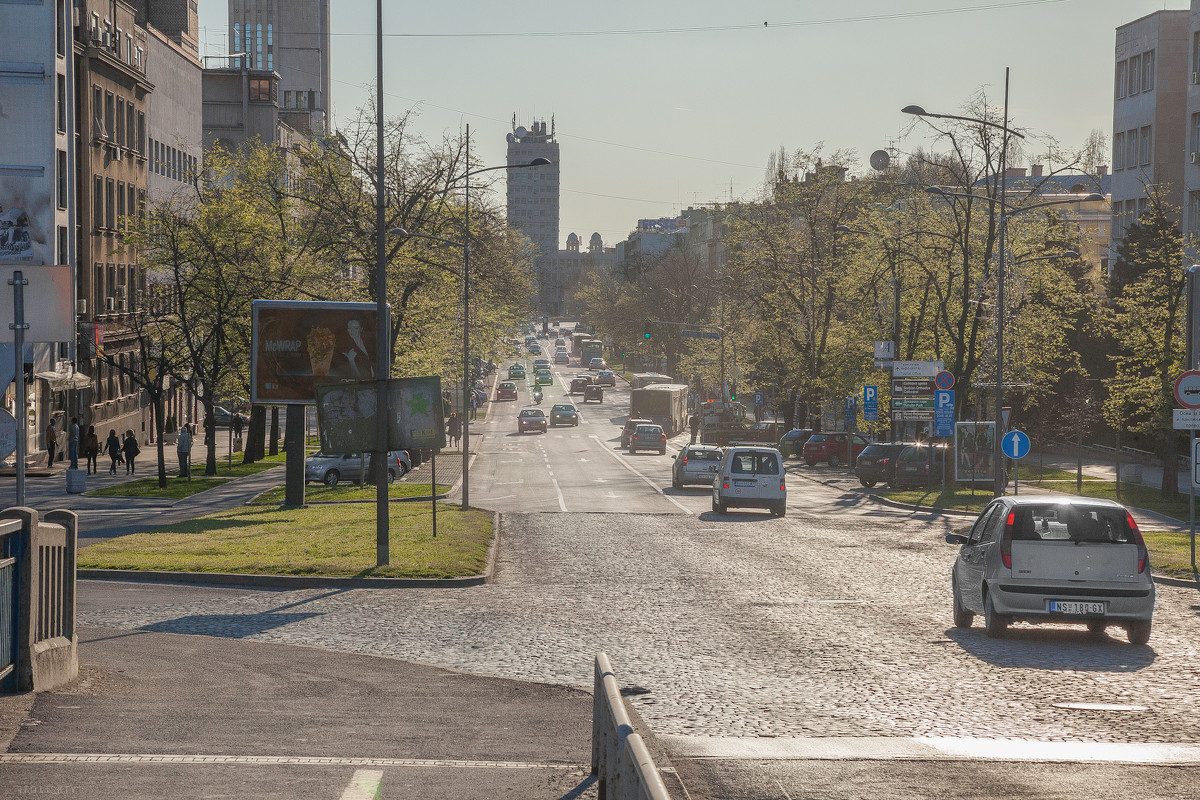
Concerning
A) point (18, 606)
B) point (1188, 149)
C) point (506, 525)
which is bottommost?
point (506, 525)

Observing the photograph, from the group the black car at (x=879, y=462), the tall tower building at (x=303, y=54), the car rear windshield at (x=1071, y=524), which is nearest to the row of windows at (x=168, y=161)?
the black car at (x=879, y=462)

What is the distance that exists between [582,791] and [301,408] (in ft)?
94.8

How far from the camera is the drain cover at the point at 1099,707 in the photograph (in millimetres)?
11172

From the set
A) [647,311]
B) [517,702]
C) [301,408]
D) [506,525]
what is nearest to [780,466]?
[506,525]

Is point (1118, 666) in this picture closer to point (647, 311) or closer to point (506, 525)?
point (506, 525)

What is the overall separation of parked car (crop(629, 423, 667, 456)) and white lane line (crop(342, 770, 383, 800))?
197ft

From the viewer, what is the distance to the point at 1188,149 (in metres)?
59.2

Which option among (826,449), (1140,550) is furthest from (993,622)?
(826,449)

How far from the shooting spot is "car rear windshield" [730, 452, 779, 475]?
116 ft

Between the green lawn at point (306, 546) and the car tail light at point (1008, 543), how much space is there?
8.72 meters

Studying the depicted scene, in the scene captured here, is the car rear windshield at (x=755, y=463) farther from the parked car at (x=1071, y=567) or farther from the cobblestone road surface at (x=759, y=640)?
the parked car at (x=1071, y=567)

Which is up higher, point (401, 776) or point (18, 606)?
point (18, 606)

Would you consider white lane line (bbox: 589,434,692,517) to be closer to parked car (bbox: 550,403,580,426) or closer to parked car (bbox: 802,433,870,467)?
parked car (bbox: 802,433,870,467)

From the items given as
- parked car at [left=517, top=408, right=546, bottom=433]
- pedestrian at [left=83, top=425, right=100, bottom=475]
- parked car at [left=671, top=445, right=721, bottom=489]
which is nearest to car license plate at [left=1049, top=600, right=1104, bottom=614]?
parked car at [left=671, top=445, right=721, bottom=489]
